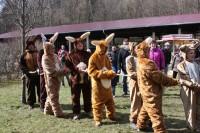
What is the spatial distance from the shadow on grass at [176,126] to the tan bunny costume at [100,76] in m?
1.38

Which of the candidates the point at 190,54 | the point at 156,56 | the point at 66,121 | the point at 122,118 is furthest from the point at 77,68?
the point at 156,56

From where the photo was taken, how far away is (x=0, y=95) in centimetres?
1530

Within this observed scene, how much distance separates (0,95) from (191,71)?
29.0 ft

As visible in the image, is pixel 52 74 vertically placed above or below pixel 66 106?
above

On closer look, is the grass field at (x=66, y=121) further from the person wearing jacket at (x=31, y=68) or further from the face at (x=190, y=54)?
the face at (x=190, y=54)

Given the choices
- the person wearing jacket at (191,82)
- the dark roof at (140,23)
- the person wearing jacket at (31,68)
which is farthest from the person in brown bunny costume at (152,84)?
the dark roof at (140,23)

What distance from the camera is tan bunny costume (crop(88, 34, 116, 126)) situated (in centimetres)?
890

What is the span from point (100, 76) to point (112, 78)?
1.61 ft

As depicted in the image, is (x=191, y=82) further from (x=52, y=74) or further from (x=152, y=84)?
(x=52, y=74)

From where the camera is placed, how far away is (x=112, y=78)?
926cm

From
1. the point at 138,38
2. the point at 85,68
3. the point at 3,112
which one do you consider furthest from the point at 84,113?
the point at 138,38

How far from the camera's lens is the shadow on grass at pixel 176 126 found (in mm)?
8559

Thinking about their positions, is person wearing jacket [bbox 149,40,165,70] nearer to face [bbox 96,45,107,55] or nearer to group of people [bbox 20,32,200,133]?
group of people [bbox 20,32,200,133]

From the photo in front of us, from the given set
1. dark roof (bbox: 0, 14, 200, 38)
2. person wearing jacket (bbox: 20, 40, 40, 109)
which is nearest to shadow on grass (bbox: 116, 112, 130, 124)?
person wearing jacket (bbox: 20, 40, 40, 109)
